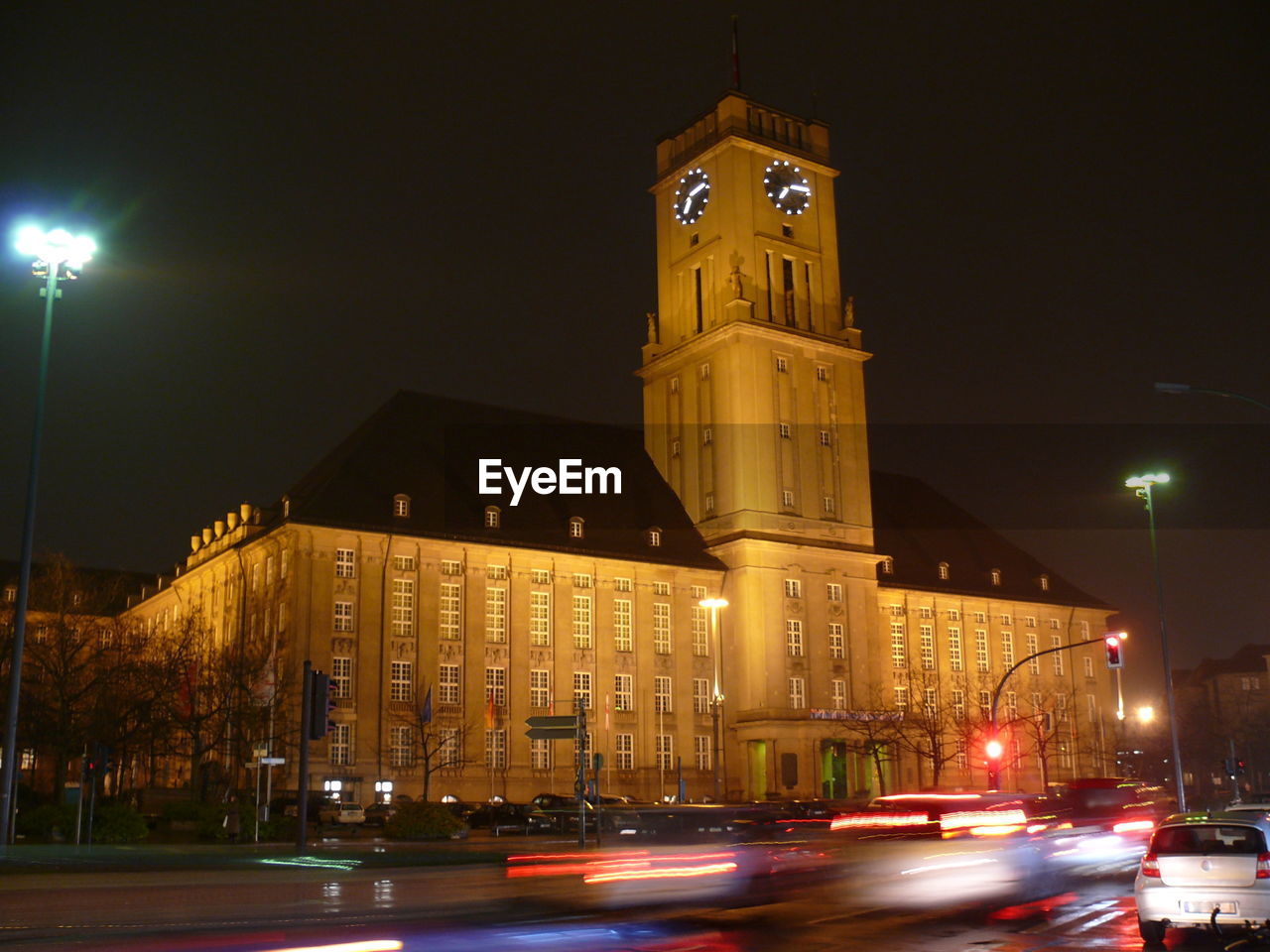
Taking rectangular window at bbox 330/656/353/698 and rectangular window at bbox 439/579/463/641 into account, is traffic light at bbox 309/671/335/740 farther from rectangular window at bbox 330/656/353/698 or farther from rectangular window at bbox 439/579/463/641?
rectangular window at bbox 439/579/463/641

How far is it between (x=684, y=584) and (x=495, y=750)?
15.1 meters

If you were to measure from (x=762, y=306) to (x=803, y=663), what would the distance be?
21.1 m

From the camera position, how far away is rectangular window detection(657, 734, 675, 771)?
7012 centimetres

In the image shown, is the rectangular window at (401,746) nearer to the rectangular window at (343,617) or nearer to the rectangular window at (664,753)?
the rectangular window at (343,617)

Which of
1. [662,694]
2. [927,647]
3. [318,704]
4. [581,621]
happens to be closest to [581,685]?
[581,621]

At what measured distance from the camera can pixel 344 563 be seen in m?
63.1

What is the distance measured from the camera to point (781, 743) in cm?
7125

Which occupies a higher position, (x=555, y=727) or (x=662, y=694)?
(x=662, y=694)

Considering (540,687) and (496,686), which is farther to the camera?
(540,687)

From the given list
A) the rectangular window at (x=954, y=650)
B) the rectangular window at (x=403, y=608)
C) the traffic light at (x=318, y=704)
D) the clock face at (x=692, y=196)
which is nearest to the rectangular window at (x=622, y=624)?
the rectangular window at (x=403, y=608)

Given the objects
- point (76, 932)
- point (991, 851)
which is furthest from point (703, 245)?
point (76, 932)

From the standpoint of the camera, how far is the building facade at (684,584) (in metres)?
63.2

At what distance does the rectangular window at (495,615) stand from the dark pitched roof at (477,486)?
274 cm

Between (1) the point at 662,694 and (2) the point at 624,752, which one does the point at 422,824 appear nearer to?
(2) the point at 624,752
